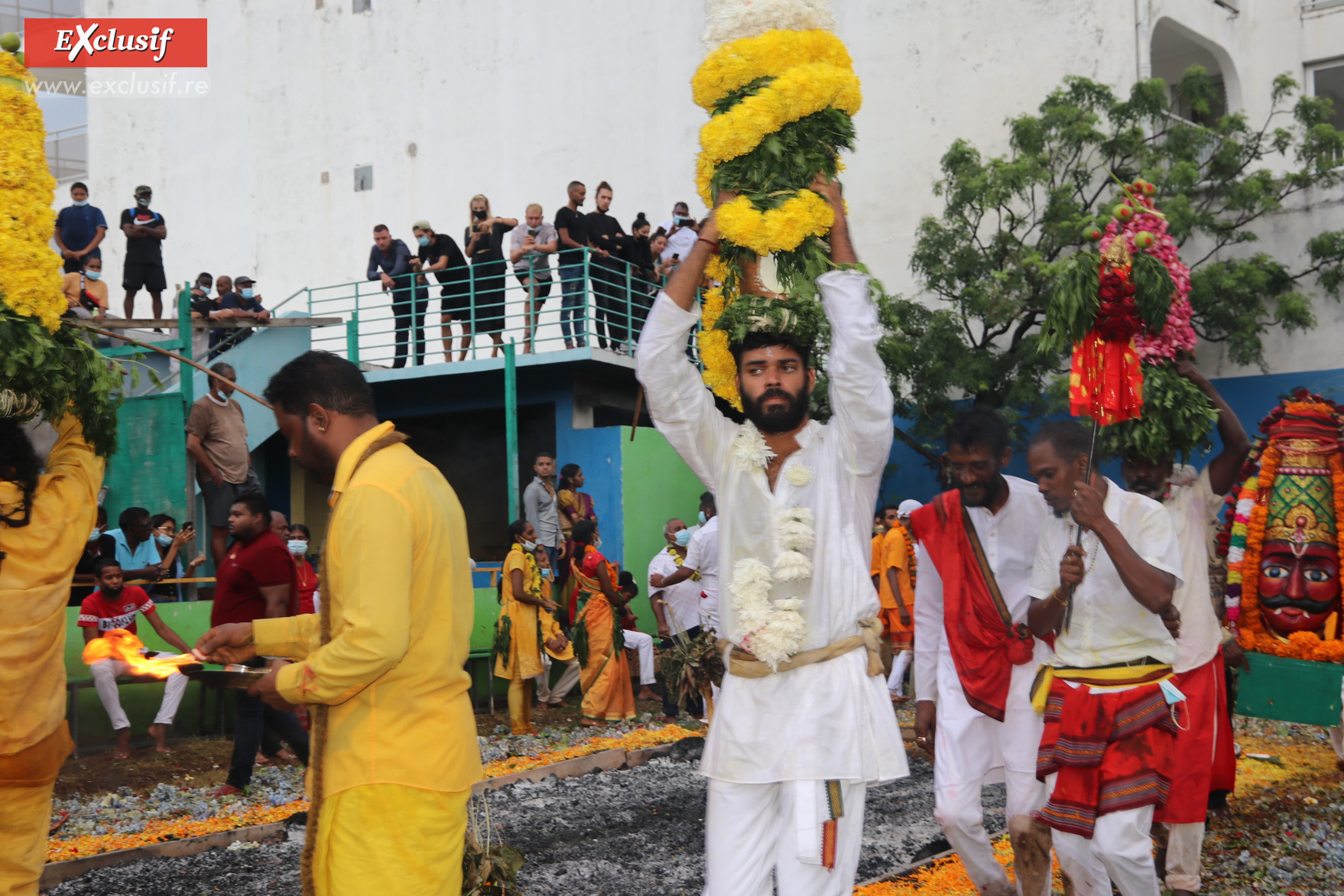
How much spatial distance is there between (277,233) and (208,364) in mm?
12922

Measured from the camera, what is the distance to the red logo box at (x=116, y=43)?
80.2ft

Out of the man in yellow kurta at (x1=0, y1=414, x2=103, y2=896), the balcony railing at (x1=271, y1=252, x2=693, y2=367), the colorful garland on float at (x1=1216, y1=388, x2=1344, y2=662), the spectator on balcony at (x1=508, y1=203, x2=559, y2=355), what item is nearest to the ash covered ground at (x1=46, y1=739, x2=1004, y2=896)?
the man in yellow kurta at (x1=0, y1=414, x2=103, y2=896)

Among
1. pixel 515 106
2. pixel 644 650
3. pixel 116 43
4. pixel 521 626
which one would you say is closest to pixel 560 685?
pixel 644 650

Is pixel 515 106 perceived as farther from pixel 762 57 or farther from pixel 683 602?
pixel 762 57

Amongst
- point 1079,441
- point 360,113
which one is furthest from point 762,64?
point 360,113

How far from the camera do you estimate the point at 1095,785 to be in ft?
16.4

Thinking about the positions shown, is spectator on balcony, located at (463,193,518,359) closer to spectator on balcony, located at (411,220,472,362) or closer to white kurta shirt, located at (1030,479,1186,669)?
spectator on balcony, located at (411,220,472,362)

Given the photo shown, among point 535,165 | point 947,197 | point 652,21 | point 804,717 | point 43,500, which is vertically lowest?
point 804,717

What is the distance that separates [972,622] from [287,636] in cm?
320

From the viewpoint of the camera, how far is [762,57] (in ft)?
14.8

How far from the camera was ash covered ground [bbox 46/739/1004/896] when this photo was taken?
6441 millimetres

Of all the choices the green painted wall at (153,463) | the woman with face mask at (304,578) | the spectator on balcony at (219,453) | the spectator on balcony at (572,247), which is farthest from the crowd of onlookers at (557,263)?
the woman with face mask at (304,578)

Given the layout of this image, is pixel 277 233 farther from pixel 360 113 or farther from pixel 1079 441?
pixel 1079 441

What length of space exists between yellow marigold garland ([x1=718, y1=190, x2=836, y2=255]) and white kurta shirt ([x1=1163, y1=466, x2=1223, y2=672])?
273cm
